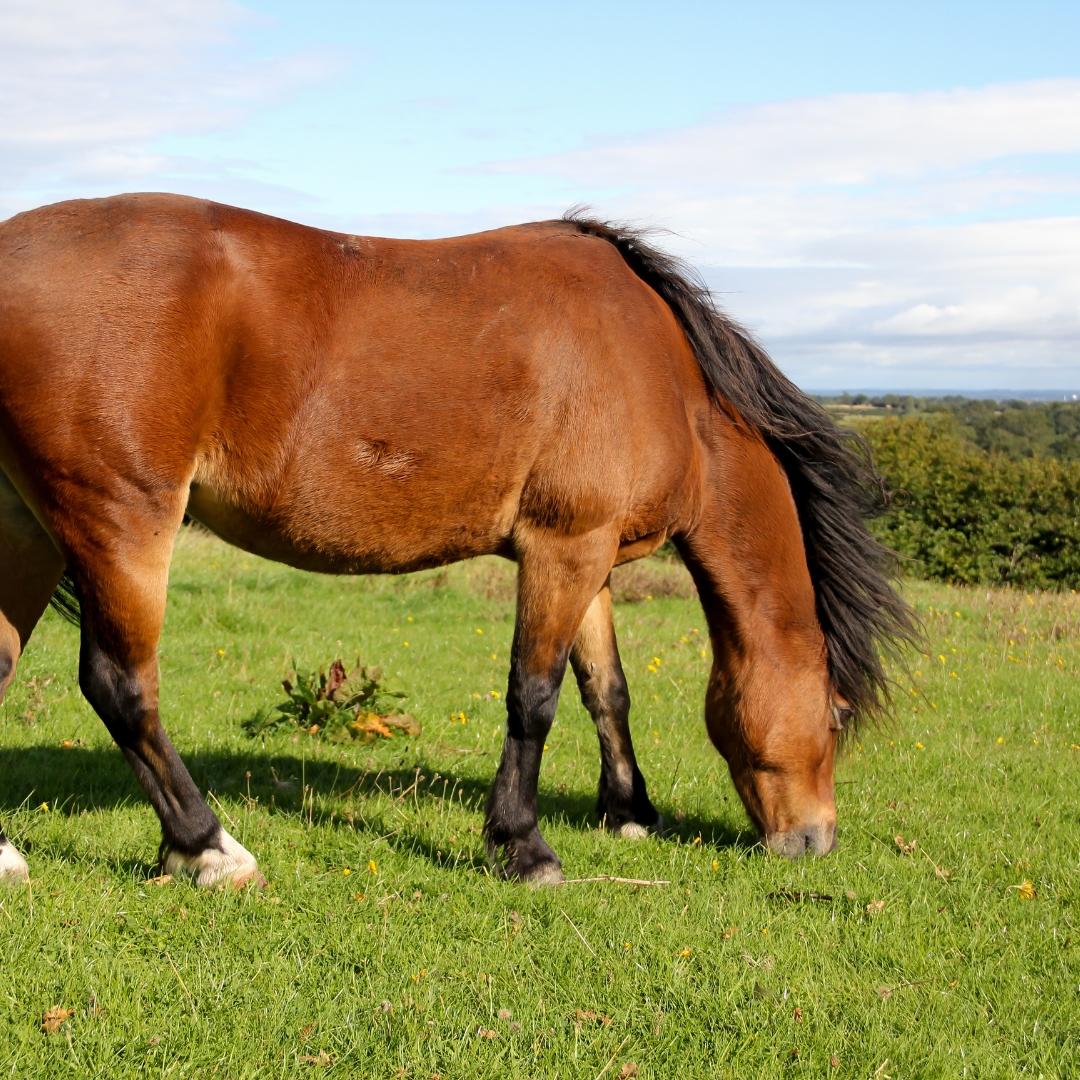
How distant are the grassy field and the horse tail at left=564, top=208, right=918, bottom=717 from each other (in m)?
0.55

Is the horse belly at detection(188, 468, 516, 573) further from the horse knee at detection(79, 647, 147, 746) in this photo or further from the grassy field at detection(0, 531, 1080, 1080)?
the grassy field at detection(0, 531, 1080, 1080)

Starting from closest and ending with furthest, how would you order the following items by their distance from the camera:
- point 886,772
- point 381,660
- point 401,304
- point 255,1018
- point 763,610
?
point 255,1018
point 401,304
point 763,610
point 886,772
point 381,660

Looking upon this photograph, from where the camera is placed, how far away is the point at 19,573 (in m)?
4.24

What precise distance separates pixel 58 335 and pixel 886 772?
16.8ft

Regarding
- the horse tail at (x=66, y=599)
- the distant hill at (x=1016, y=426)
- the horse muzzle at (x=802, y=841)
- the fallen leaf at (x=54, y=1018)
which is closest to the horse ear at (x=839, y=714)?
the horse muzzle at (x=802, y=841)

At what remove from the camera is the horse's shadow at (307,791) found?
4.88 metres

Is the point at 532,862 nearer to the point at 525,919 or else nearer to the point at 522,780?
the point at 522,780

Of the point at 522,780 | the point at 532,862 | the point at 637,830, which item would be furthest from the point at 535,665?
the point at 637,830

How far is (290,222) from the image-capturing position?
4.14 metres

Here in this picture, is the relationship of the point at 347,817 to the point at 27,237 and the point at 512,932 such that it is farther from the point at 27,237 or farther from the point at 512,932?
the point at 27,237

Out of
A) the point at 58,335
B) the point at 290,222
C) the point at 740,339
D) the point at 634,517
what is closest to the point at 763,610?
the point at 634,517

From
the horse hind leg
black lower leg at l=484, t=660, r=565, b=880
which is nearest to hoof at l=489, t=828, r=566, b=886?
black lower leg at l=484, t=660, r=565, b=880

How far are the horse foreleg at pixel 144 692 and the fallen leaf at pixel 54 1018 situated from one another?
3.05ft

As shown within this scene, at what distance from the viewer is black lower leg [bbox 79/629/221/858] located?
12.6 ft
